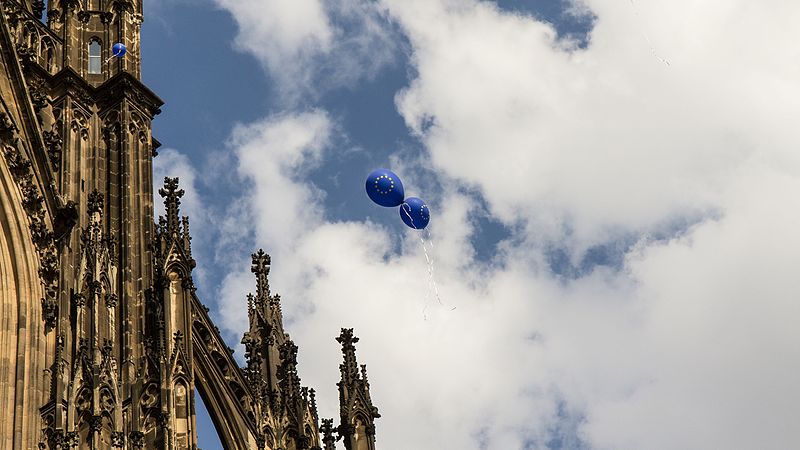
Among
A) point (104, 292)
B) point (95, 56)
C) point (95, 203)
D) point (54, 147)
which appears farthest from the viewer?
point (95, 56)

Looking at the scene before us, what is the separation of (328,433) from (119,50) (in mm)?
11135

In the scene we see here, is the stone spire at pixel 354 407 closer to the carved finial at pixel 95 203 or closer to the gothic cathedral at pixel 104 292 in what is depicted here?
the gothic cathedral at pixel 104 292

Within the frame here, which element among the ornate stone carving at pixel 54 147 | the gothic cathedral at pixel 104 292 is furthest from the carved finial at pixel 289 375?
the ornate stone carving at pixel 54 147

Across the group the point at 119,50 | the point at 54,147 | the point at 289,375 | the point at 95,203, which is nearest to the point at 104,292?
the point at 95,203

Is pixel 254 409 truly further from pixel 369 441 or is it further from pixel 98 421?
pixel 98 421

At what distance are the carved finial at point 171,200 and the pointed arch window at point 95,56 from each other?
4060mm

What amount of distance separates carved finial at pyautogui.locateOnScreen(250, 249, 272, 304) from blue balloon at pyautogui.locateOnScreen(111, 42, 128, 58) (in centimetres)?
617

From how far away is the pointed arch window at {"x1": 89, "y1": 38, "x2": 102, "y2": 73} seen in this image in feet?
126

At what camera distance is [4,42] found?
3638 cm

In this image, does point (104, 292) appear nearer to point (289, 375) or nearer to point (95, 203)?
point (95, 203)

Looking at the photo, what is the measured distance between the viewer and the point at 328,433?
3566 cm

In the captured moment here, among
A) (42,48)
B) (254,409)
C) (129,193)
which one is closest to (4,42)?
(42,48)

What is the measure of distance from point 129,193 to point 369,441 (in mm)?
8130

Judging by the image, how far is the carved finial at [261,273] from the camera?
38.4 metres
